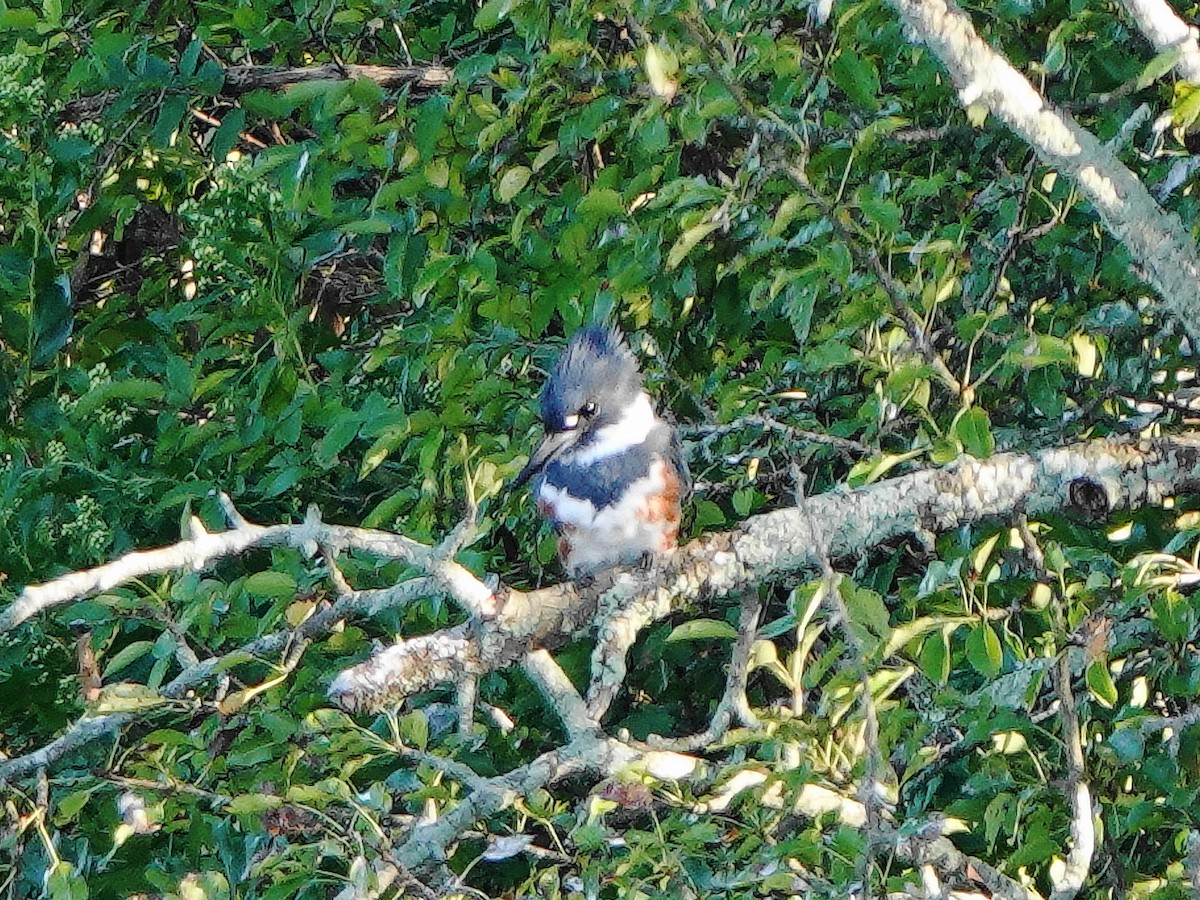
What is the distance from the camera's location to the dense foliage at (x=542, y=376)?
1.84 m

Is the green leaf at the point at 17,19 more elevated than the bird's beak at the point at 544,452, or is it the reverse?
the green leaf at the point at 17,19

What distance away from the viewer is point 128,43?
8.36ft

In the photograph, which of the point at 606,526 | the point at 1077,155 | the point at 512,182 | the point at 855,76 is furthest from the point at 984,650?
the point at 606,526

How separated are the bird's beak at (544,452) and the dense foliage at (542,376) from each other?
0.07 meters

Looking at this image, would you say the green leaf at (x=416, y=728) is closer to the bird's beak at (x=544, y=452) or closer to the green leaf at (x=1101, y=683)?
the bird's beak at (x=544, y=452)

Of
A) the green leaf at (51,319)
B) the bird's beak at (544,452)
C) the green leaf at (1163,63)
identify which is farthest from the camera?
the green leaf at (51,319)

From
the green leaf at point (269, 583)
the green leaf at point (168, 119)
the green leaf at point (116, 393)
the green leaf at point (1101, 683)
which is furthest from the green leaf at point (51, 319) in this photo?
the green leaf at point (1101, 683)

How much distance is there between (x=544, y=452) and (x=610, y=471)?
0.27 metres

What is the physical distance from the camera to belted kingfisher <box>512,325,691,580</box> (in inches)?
101

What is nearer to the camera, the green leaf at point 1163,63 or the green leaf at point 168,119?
the green leaf at point 1163,63

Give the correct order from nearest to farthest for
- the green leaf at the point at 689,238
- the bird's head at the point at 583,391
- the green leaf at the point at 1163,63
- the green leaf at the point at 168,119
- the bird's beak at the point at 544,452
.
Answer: the green leaf at the point at 1163,63 → the green leaf at the point at 689,238 → the bird's beak at the point at 544,452 → the bird's head at the point at 583,391 → the green leaf at the point at 168,119

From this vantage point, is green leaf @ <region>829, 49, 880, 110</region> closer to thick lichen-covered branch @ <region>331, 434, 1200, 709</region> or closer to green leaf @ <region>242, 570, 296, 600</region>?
thick lichen-covered branch @ <region>331, 434, 1200, 709</region>

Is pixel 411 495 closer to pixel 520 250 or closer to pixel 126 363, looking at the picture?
pixel 520 250

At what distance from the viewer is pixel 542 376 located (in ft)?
9.26
